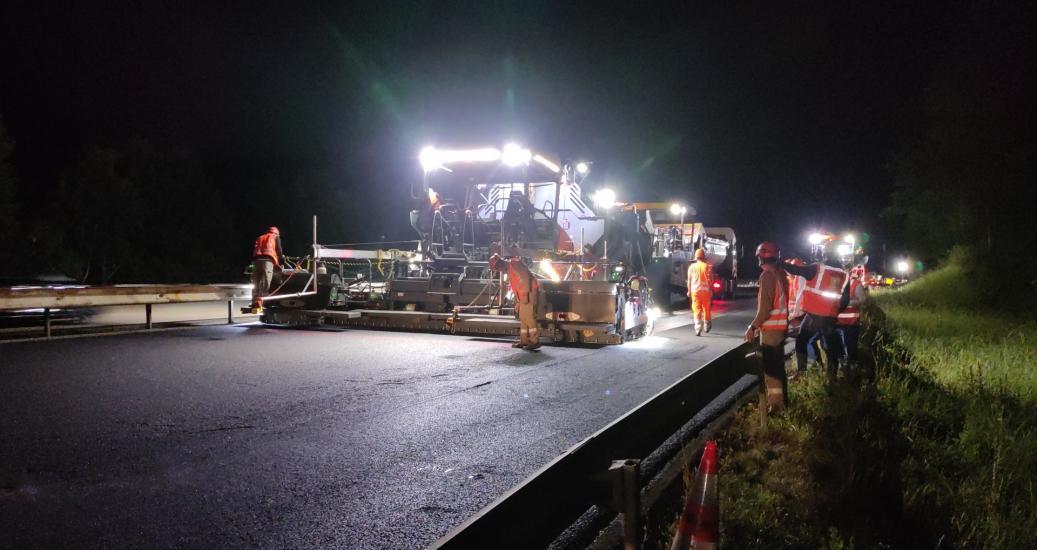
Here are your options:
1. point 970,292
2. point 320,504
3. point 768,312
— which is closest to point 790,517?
point 320,504

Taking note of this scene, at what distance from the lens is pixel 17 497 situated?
4.00 metres

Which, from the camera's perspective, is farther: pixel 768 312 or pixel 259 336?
pixel 259 336

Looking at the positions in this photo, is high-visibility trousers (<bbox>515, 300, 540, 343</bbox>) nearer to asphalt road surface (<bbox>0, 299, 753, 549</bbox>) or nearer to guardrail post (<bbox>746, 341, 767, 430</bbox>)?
asphalt road surface (<bbox>0, 299, 753, 549</bbox>)

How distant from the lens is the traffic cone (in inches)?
119

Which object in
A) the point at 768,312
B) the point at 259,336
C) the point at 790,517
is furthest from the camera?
the point at 259,336

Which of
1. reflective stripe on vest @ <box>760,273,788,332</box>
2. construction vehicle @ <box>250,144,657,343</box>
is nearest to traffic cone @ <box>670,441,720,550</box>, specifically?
reflective stripe on vest @ <box>760,273,788,332</box>

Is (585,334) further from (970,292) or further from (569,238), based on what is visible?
(970,292)

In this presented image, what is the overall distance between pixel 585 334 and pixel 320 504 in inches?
280

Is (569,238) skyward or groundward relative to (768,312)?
skyward

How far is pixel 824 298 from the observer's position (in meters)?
8.20

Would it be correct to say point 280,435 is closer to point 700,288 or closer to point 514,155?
point 514,155

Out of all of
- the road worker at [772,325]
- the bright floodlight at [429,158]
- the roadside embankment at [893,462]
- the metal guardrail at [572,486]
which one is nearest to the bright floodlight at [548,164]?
the bright floodlight at [429,158]

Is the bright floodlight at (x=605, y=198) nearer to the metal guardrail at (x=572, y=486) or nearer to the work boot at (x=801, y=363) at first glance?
the work boot at (x=801, y=363)

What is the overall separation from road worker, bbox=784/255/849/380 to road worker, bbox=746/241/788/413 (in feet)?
3.64
